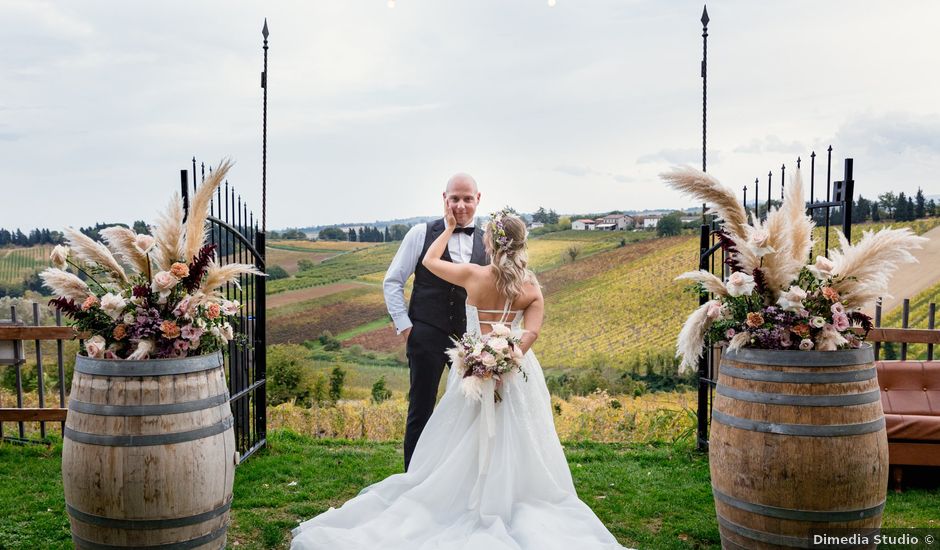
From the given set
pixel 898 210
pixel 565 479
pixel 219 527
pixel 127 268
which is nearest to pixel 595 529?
pixel 565 479

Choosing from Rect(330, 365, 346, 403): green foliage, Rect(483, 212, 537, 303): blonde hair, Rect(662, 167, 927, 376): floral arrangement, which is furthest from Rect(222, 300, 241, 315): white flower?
Rect(330, 365, 346, 403): green foliage

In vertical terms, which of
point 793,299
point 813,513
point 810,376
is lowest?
point 813,513

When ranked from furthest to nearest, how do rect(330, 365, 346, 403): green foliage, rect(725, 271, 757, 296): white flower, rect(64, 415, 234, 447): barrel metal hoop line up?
rect(330, 365, 346, 403): green foliage < rect(725, 271, 757, 296): white flower < rect(64, 415, 234, 447): barrel metal hoop

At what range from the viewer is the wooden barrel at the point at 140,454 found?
9.30ft

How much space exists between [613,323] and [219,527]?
9.56m

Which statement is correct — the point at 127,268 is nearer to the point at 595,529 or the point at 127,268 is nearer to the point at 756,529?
the point at 595,529

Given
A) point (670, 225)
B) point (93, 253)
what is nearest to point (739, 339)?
point (93, 253)

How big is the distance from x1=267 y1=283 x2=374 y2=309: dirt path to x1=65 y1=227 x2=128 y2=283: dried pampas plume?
10.5 meters

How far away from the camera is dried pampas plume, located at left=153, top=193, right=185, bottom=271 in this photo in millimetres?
3125

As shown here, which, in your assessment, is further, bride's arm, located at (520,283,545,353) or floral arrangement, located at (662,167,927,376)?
bride's arm, located at (520,283,545,353)

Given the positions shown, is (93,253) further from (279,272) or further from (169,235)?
(279,272)

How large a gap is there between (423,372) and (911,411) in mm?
3886

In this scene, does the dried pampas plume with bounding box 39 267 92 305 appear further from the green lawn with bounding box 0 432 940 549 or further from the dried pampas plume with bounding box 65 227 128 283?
the green lawn with bounding box 0 432 940 549

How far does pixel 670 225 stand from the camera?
12539 mm
